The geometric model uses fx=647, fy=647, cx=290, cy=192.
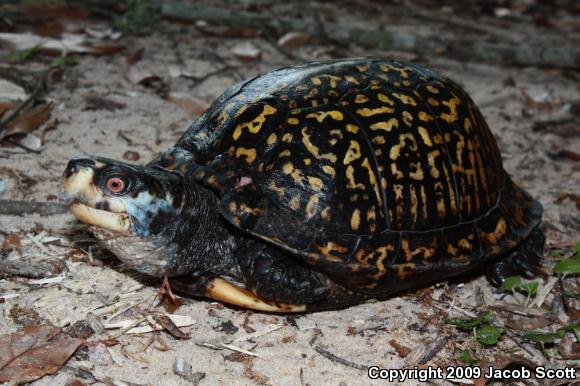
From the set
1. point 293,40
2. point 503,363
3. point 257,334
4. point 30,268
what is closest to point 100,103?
point 30,268

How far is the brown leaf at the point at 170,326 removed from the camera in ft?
9.55

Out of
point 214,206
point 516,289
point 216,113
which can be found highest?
point 216,113

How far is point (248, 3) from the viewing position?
7.89m

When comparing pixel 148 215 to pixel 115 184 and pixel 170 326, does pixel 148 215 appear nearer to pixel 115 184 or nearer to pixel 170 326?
pixel 115 184

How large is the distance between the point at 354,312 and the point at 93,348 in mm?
1252

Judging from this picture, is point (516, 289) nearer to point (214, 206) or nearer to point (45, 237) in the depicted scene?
point (214, 206)

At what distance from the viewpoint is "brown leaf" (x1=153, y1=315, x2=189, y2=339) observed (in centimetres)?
291

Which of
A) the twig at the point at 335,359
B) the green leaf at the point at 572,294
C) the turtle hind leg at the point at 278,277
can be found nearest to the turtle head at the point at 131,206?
the turtle hind leg at the point at 278,277

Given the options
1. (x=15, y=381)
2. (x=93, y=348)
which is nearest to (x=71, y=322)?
(x=93, y=348)

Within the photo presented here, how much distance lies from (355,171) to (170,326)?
1.10 metres

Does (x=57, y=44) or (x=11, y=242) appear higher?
(x=57, y=44)

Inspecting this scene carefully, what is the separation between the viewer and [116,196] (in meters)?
2.65

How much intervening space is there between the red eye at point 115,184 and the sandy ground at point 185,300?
2.23ft

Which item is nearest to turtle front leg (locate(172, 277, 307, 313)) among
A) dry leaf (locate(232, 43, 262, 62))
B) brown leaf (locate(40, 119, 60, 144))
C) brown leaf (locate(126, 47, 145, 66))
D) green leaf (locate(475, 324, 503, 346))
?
green leaf (locate(475, 324, 503, 346))
